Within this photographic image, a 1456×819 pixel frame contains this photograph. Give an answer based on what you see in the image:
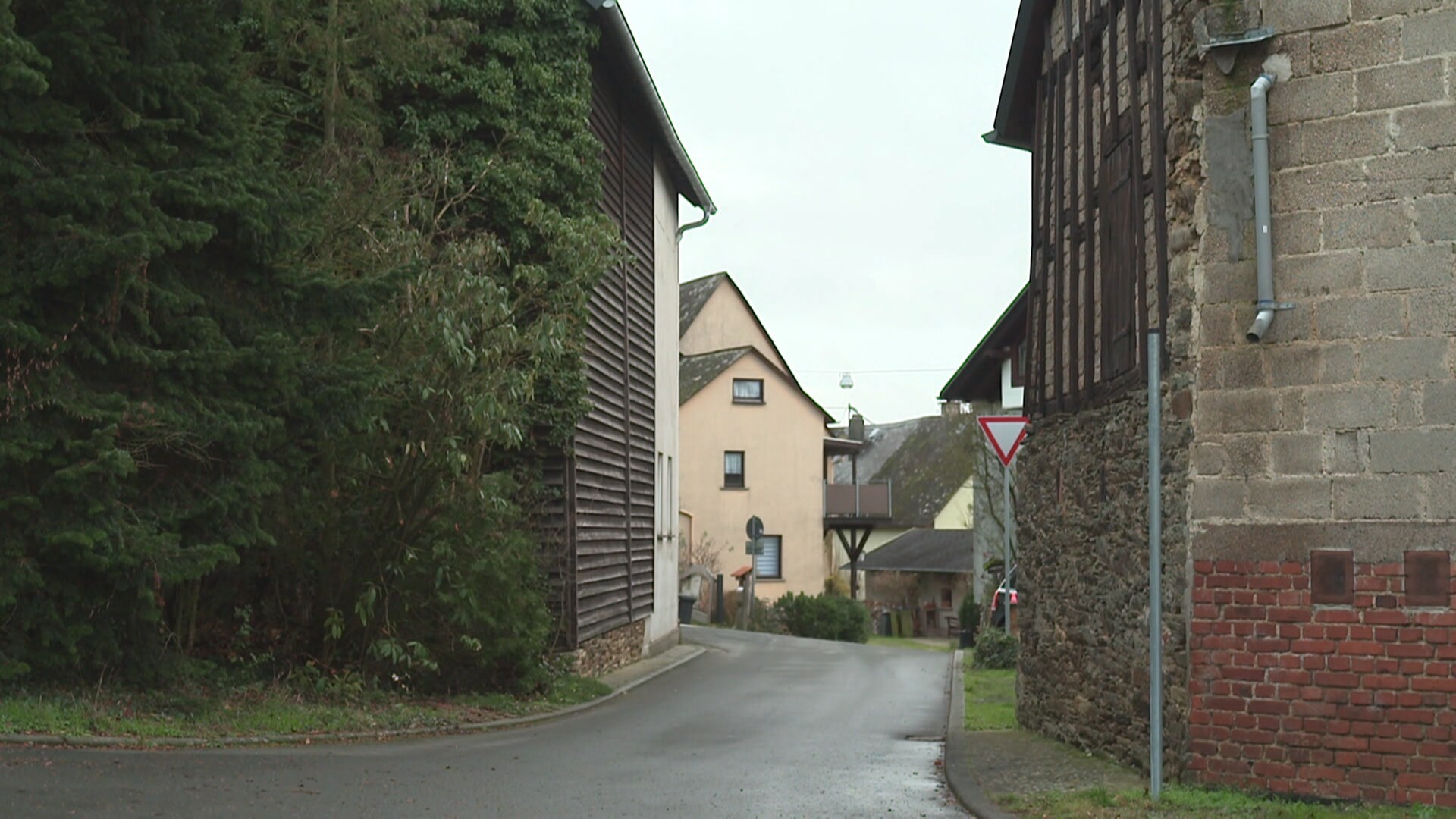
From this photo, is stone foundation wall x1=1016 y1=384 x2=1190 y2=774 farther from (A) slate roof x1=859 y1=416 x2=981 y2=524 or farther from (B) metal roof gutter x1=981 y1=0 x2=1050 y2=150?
(A) slate roof x1=859 y1=416 x2=981 y2=524

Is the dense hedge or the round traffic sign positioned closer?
the dense hedge

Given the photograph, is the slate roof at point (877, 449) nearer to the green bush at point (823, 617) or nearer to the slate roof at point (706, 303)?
the slate roof at point (706, 303)

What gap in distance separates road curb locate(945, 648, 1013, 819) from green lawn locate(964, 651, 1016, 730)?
117 millimetres

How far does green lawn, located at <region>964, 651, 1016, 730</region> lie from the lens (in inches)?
634

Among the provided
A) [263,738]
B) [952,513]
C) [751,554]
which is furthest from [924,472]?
[263,738]

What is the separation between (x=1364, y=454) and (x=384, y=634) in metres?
8.91

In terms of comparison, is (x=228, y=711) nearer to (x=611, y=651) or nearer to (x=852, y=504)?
(x=611, y=651)

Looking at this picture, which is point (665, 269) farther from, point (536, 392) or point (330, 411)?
point (330, 411)

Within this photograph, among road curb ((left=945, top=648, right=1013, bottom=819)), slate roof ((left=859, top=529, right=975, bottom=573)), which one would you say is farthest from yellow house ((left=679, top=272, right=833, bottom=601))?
road curb ((left=945, top=648, right=1013, bottom=819))

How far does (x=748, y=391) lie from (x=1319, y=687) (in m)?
42.6

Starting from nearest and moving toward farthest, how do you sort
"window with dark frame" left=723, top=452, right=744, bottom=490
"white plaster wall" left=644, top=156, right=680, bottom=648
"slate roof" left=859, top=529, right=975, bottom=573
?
"white plaster wall" left=644, top=156, right=680, bottom=648, "window with dark frame" left=723, top=452, right=744, bottom=490, "slate roof" left=859, top=529, right=975, bottom=573

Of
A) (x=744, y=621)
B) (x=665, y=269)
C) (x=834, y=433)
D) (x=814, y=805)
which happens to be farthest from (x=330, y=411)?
(x=834, y=433)

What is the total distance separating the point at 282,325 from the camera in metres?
12.8

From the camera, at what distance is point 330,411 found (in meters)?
12.7
